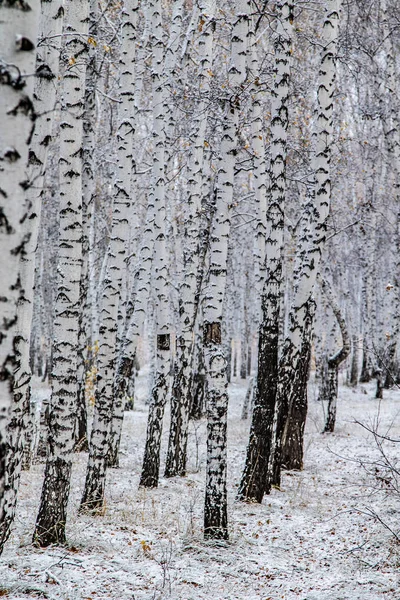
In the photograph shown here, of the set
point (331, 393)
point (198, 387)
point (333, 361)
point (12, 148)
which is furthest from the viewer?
point (198, 387)

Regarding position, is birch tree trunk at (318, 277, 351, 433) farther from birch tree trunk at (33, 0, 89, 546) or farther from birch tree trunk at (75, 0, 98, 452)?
birch tree trunk at (33, 0, 89, 546)

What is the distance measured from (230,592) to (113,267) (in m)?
3.84

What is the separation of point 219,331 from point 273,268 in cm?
157

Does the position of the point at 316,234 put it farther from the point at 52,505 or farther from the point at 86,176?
the point at 52,505

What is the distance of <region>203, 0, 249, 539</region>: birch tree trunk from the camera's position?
5.80 meters

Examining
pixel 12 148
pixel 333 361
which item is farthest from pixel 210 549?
pixel 333 361

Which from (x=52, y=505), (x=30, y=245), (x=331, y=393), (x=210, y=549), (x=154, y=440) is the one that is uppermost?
(x=30, y=245)

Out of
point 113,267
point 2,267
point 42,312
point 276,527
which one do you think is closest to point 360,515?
point 276,527

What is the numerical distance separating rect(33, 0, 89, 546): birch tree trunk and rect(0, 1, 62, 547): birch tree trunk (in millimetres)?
666

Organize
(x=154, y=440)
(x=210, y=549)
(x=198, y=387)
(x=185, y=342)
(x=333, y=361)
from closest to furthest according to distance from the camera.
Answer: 1. (x=210, y=549)
2. (x=154, y=440)
3. (x=185, y=342)
4. (x=333, y=361)
5. (x=198, y=387)

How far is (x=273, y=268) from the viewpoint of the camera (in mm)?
7004

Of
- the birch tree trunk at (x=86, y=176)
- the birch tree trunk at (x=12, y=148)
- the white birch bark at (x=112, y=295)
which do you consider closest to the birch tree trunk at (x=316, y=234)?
the white birch bark at (x=112, y=295)

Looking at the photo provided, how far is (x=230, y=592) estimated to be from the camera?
4750 mm

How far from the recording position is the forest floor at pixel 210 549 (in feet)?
15.1
